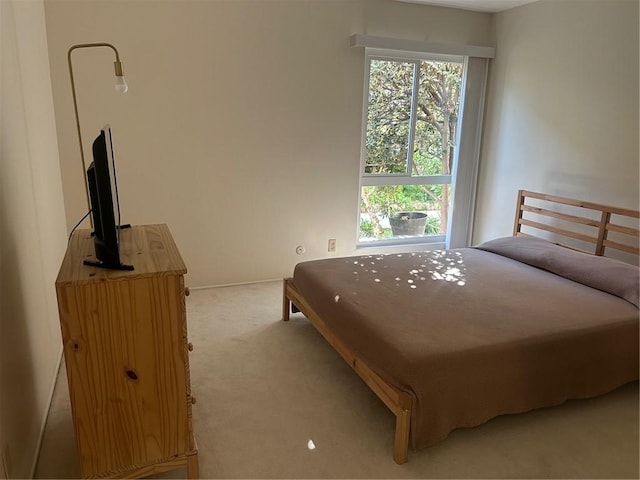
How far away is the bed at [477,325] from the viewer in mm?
1923

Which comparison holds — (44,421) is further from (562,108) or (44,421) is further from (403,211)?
(562,108)

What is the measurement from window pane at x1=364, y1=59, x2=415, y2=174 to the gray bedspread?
5.72ft

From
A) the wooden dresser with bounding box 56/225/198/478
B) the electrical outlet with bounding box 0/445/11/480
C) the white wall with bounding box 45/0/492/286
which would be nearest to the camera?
the electrical outlet with bounding box 0/445/11/480

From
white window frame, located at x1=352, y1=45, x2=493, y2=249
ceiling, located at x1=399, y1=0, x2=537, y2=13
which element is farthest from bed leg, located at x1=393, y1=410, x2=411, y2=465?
ceiling, located at x1=399, y1=0, x2=537, y2=13

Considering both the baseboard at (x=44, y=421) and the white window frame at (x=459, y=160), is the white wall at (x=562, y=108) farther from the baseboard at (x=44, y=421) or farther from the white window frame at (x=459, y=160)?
the baseboard at (x=44, y=421)

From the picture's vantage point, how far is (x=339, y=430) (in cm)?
212

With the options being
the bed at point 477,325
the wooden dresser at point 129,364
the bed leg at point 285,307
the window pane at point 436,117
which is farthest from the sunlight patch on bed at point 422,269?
the window pane at point 436,117

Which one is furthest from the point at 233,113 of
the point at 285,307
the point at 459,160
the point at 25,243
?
the point at 459,160

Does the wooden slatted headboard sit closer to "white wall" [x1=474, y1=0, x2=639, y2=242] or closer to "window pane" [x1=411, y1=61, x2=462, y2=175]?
"white wall" [x1=474, y1=0, x2=639, y2=242]

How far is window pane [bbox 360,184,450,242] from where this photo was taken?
449 centimetres

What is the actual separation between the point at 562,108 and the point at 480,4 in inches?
45.8

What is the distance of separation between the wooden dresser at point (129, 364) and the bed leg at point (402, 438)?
80 cm

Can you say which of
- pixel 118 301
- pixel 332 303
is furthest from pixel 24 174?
pixel 332 303

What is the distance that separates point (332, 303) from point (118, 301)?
4.12 feet
